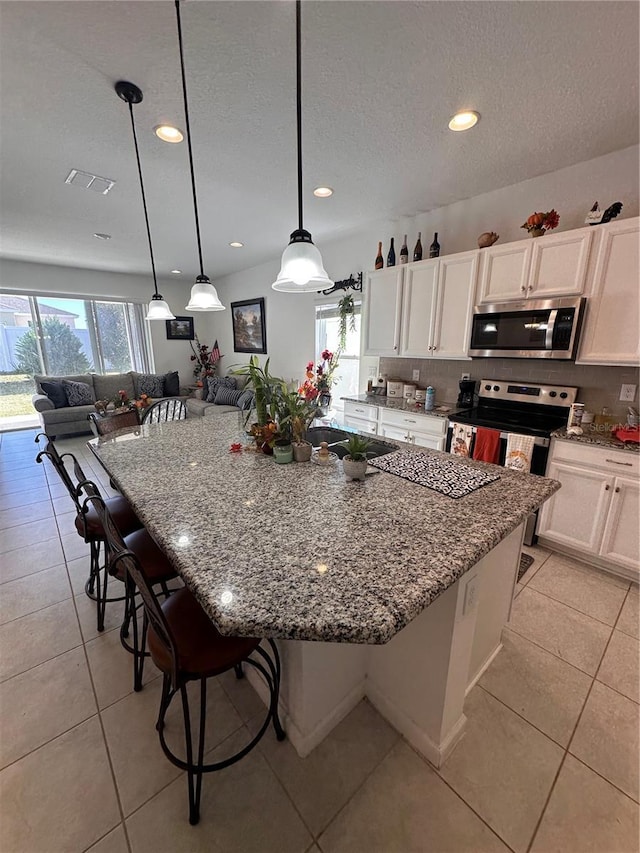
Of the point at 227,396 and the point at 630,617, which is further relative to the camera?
the point at 227,396

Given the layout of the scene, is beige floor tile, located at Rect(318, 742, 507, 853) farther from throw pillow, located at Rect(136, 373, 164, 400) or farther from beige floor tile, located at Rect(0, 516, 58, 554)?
throw pillow, located at Rect(136, 373, 164, 400)

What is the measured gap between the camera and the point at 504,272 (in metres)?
2.56

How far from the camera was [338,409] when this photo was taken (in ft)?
14.9

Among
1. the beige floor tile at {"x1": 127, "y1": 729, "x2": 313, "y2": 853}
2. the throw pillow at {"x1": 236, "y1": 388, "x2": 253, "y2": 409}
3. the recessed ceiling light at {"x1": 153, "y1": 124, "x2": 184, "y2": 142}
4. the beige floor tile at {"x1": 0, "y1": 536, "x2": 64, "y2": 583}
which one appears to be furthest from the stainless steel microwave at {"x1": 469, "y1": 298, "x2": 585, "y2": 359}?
the beige floor tile at {"x1": 0, "y1": 536, "x2": 64, "y2": 583}

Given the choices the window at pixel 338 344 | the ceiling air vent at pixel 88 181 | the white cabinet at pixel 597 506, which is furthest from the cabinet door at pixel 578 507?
the ceiling air vent at pixel 88 181

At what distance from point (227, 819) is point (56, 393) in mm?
6036

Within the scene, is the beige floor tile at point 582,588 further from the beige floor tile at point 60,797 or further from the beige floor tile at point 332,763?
the beige floor tile at point 60,797

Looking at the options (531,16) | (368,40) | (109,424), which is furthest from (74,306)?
(531,16)

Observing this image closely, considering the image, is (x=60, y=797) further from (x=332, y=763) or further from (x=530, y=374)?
(x=530, y=374)

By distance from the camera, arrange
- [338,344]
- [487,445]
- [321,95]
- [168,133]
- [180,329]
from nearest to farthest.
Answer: [321,95], [168,133], [487,445], [338,344], [180,329]

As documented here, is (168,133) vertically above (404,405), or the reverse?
(168,133)

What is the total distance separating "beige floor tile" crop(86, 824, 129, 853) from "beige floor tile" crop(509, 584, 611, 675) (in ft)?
6.15

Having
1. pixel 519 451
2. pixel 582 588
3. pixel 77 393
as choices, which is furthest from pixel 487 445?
pixel 77 393

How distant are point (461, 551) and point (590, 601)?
5.98 ft
